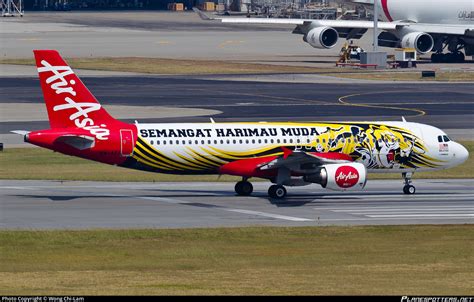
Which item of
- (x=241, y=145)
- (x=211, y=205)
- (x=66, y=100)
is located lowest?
(x=211, y=205)

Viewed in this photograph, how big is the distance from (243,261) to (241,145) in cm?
1488

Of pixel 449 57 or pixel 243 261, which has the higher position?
pixel 243 261

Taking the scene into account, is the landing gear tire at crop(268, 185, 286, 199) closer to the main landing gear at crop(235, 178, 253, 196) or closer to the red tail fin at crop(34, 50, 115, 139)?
the main landing gear at crop(235, 178, 253, 196)

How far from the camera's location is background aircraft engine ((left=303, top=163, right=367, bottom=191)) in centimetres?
4400

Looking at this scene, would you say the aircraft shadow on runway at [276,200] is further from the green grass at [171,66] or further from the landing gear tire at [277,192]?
the green grass at [171,66]

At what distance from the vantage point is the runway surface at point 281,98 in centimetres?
7569

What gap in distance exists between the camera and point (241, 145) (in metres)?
45.8

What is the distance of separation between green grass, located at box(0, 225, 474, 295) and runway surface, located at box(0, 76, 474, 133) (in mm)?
34681

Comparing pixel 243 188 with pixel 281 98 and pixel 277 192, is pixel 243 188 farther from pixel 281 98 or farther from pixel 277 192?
pixel 281 98

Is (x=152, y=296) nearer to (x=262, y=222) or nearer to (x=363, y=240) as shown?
(x=363, y=240)

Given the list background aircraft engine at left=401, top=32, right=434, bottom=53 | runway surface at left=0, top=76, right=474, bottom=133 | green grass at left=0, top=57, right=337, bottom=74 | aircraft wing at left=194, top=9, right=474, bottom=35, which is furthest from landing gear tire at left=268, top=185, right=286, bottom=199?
background aircraft engine at left=401, top=32, right=434, bottom=53

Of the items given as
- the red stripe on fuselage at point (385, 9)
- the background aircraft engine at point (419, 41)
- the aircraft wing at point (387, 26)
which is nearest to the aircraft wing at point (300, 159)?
the aircraft wing at point (387, 26)

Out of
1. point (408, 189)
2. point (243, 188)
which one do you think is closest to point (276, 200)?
point (243, 188)

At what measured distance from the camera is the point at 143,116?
75438mm
